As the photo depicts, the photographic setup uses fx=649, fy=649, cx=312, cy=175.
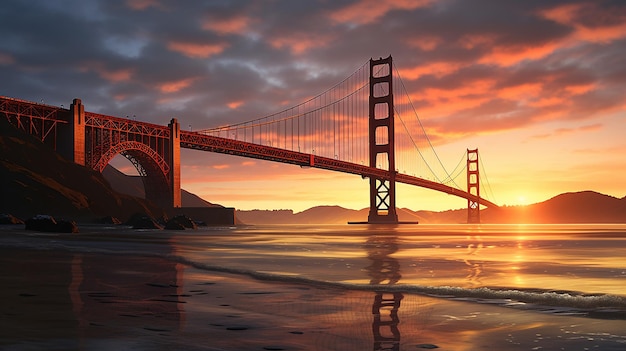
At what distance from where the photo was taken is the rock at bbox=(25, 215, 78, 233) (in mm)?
37231

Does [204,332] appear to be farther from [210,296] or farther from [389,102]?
[389,102]

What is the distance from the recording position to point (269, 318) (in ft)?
23.4

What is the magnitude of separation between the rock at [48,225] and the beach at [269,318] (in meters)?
27.5

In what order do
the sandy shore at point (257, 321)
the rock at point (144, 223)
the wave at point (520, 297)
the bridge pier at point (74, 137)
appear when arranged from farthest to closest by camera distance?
the bridge pier at point (74, 137)
the rock at point (144, 223)
the wave at point (520, 297)
the sandy shore at point (257, 321)

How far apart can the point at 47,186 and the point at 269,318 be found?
57.8 m

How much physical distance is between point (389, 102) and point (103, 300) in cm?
11603

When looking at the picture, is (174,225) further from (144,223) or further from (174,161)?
(174,161)

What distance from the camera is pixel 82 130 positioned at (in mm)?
71438

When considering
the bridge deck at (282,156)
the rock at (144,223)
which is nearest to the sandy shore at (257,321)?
the rock at (144,223)

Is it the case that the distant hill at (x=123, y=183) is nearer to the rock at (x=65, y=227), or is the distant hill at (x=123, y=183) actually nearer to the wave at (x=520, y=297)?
the rock at (x=65, y=227)

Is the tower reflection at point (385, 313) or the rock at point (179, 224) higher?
the rock at point (179, 224)

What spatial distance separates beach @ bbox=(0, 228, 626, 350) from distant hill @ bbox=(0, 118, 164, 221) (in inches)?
1935

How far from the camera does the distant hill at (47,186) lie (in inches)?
2237

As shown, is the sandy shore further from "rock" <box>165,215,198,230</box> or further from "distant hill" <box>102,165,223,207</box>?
"distant hill" <box>102,165,223,207</box>
